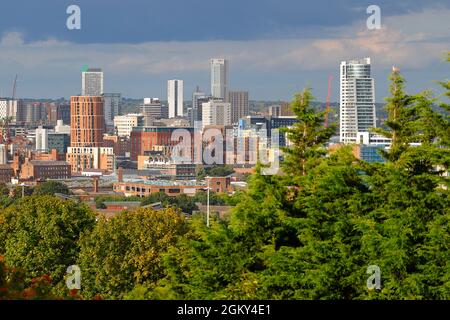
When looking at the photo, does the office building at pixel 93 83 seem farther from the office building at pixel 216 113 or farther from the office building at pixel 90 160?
the office building at pixel 216 113

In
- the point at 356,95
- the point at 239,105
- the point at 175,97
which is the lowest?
the point at 239,105

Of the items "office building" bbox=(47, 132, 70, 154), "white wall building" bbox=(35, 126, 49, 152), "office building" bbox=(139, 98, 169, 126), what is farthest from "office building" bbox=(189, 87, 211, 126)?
"white wall building" bbox=(35, 126, 49, 152)

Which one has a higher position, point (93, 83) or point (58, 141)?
point (93, 83)

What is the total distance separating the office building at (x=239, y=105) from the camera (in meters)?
171

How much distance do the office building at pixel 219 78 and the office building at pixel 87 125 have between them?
1499cm

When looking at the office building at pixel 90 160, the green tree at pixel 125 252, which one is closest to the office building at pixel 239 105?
the office building at pixel 90 160

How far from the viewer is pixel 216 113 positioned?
6599 inches

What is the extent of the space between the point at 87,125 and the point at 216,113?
2202 cm

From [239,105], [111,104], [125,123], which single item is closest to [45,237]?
[239,105]

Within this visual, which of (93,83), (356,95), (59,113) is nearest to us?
(93,83)

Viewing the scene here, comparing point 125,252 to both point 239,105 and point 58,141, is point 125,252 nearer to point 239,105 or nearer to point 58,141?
point 58,141

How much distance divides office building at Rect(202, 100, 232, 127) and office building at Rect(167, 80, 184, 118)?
24.4 metres
